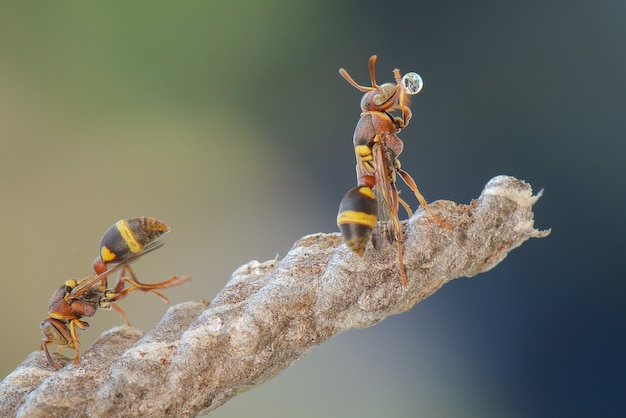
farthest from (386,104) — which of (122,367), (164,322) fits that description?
(122,367)

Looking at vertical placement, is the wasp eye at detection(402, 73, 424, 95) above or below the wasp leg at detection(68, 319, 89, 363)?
above

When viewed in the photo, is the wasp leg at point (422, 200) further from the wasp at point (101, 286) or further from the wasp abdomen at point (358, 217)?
the wasp at point (101, 286)

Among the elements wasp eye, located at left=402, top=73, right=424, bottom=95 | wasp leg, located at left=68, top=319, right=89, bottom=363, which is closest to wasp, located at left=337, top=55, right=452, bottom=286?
wasp eye, located at left=402, top=73, right=424, bottom=95

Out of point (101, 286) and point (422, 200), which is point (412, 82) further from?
point (101, 286)

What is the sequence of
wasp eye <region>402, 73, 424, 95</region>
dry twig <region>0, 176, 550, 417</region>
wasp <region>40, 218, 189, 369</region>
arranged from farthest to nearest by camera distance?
1. wasp <region>40, 218, 189, 369</region>
2. wasp eye <region>402, 73, 424, 95</region>
3. dry twig <region>0, 176, 550, 417</region>

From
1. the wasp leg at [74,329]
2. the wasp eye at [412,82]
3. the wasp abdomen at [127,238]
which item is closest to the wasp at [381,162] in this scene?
the wasp eye at [412,82]

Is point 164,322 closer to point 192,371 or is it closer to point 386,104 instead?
point 192,371

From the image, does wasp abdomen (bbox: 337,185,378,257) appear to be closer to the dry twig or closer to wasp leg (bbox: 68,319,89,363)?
the dry twig
